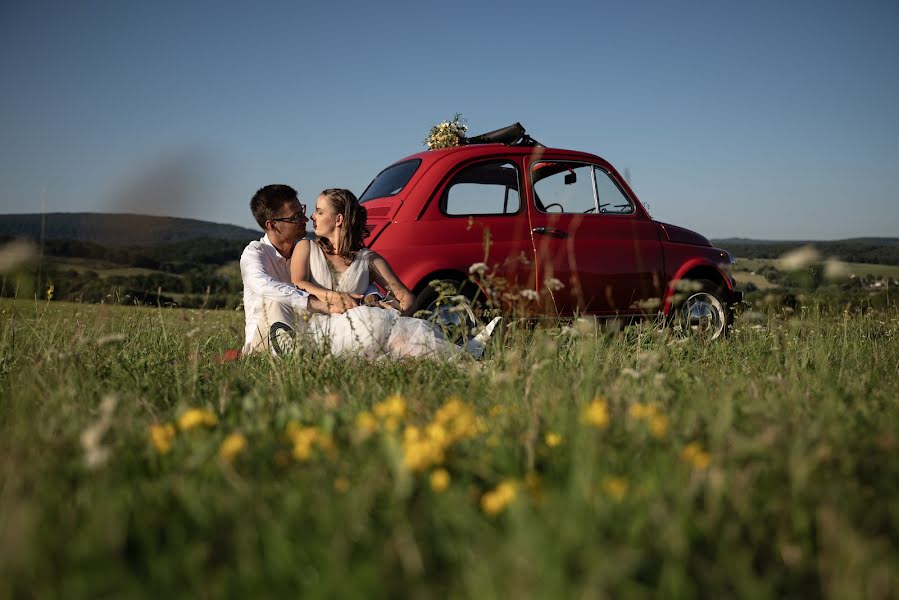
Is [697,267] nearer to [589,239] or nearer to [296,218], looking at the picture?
[589,239]

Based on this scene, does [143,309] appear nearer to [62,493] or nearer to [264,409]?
[264,409]

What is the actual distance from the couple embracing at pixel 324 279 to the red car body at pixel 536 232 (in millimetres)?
272

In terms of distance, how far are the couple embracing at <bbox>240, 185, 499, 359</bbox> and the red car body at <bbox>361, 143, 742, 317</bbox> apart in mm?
272

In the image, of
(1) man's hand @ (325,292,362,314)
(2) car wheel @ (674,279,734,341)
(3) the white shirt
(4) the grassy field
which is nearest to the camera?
(4) the grassy field

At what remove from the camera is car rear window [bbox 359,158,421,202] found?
19.6 ft

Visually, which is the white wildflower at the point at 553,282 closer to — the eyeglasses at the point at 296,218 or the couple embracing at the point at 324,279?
the couple embracing at the point at 324,279

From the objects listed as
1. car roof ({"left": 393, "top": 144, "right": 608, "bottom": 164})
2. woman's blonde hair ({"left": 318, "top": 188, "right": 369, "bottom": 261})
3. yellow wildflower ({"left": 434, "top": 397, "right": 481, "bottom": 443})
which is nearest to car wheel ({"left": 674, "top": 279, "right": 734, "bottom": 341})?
car roof ({"left": 393, "top": 144, "right": 608, "bottom": 164})

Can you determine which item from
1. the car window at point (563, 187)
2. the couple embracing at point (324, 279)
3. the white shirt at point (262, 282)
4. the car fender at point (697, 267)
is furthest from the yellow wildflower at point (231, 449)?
the car fender at point (697, 267)

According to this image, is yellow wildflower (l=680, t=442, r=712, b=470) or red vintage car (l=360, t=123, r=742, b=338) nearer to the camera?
yellow wildflower (l=680, t=442, r=712, b=470)

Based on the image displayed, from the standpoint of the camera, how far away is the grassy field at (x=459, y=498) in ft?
5.04

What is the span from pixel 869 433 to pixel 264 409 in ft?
7.88

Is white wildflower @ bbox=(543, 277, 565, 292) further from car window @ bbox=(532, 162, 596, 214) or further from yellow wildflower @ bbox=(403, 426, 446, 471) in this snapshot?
yellow wildflower @ bbox=(403, 426, 446, 471)

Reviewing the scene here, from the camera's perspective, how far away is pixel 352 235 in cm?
533

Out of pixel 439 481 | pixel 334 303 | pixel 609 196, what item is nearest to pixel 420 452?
pixel 439 481
